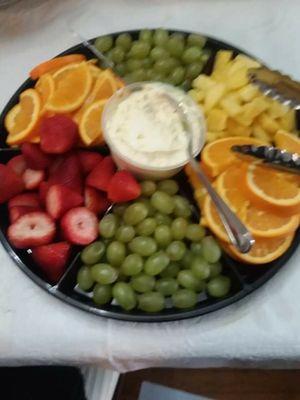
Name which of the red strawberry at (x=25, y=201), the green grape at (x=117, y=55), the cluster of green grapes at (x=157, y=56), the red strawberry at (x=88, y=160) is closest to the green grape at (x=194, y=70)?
the cluster of green grapes at (x=157, y=56)

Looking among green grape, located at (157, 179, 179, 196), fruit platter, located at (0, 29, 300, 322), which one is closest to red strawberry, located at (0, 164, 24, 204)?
fruit platter, located at (0, 29, 300, 322)

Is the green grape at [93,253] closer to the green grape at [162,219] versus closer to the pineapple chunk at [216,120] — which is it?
the green grape at [162,219]

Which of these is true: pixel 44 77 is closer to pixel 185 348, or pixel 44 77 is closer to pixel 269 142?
pixel 269 142

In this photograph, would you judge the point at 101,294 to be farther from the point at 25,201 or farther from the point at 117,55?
the point at 117,55

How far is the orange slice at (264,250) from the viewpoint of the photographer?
2.52ft

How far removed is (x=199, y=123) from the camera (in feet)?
2.75

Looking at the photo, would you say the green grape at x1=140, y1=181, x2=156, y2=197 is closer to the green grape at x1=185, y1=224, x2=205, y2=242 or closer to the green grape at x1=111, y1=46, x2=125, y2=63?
the green grape at x1=185, y1=224, x2=205, y2=242

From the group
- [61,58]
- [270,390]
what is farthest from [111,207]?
[270,390]

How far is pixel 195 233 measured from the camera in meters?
0.78

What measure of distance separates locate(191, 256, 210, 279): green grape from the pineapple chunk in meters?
0.22

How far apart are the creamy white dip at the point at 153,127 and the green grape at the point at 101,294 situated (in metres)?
0.18

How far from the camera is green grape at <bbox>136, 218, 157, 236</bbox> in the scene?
0.77m

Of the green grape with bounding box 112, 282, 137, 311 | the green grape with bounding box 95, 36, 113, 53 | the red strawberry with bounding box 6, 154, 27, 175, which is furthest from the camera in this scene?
the green grape with bounding box 95, 36, 113, 53

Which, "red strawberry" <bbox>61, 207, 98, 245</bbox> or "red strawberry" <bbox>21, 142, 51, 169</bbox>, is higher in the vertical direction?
"red strawberry" <bbox>21, 142, 51, 169</bbox>
